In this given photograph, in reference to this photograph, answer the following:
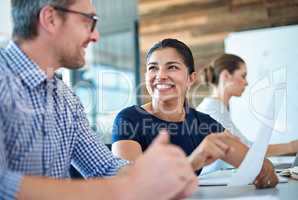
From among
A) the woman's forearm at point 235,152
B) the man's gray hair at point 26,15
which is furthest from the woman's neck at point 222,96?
the man's gray hair at point 26,15

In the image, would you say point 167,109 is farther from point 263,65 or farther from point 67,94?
point 263,65

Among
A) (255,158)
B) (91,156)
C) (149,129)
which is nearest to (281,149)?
(149,129)

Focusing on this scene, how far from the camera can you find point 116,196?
0.65 m

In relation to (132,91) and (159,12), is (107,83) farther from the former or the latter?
(159,12)

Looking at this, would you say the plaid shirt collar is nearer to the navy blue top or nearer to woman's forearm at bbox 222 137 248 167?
woman's forearm at bbox 222 137 248 167

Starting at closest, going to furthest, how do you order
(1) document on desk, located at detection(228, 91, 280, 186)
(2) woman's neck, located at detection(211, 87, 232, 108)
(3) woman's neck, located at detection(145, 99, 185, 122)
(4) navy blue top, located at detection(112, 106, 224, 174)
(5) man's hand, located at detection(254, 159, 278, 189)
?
(1) document on desk, located at detection(228, 91, 280, 186) → (5) man's hand, located at detection(254, 159, 278, 189) → (4) navy blue top, located at detection(112, 106, 224, 174) → (3) woman's neck, located at detection(145, 99, 185, 122) → (2) woman's neck, located at detection(211, 87, 232, 108)

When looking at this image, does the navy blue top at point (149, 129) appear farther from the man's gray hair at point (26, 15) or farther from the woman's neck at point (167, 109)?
the man's gray hair at point (26, 15)

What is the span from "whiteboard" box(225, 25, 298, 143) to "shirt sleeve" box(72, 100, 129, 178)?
2.21m

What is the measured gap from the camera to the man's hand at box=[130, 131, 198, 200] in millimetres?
661

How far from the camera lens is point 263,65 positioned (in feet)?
11.4

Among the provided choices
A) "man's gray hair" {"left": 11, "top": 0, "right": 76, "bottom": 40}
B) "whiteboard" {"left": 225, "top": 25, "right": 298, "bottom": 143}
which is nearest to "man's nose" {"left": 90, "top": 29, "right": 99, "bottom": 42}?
"man's gray hair" {"left": 11, "top": 0, "right": 76, "bottom": 40}

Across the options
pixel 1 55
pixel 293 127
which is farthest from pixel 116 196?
pixel 293 127

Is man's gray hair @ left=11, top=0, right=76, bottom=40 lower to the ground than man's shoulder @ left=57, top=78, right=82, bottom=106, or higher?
higher

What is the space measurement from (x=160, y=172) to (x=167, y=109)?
126 centimetres
